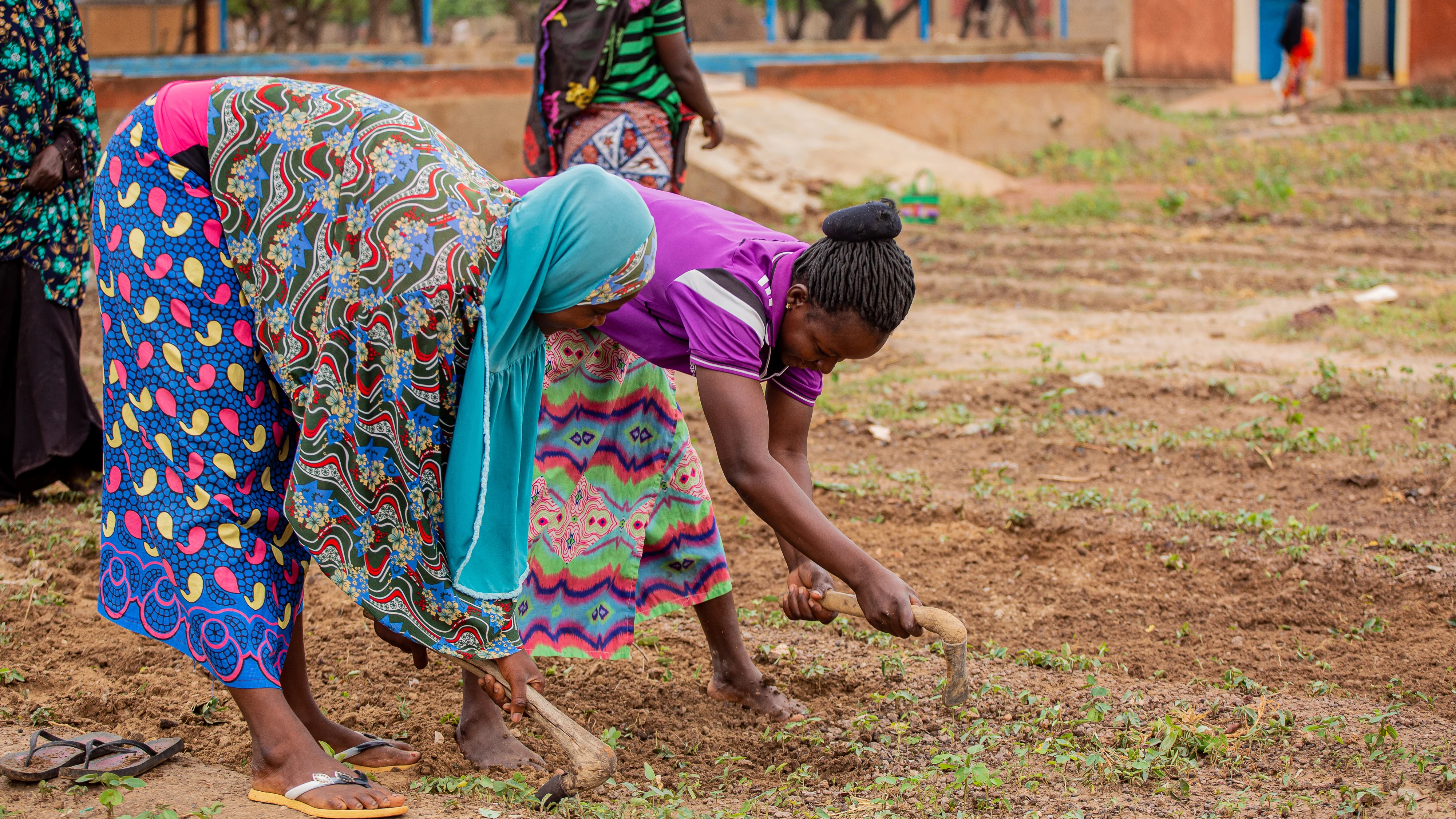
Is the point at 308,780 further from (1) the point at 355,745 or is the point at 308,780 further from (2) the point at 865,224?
(2) the point at 865,224

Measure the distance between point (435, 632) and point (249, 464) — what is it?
478 mm

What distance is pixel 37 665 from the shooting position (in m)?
3.03

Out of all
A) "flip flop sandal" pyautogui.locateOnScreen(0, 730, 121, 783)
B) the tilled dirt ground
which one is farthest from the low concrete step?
"flip flop sandal" pyautogui.locateOnScreen(0, 730, 121, 783)

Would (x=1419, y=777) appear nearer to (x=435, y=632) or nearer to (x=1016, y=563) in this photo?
(x=1016, y=563)

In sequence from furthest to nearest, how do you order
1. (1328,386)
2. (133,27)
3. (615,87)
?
1. (133,27)
2. (1328,386)
3. (615,87)

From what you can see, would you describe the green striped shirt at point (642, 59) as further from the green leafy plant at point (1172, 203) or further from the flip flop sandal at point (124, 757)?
the green leafy plant at point (1172, 203)

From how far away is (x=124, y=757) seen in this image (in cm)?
247

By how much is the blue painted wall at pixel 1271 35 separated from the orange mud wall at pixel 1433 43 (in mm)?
3973

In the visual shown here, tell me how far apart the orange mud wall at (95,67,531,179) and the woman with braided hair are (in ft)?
22.2

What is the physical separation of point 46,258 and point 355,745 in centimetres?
227

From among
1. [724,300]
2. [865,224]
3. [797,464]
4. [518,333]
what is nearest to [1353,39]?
[797,464]

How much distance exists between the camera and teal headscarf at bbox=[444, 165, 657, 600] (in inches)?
82.7

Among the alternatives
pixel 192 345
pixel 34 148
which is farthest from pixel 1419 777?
pixel 34 148

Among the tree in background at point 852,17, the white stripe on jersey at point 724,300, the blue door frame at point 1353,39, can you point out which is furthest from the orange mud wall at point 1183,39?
the white stripe on jersey at point 724,300
